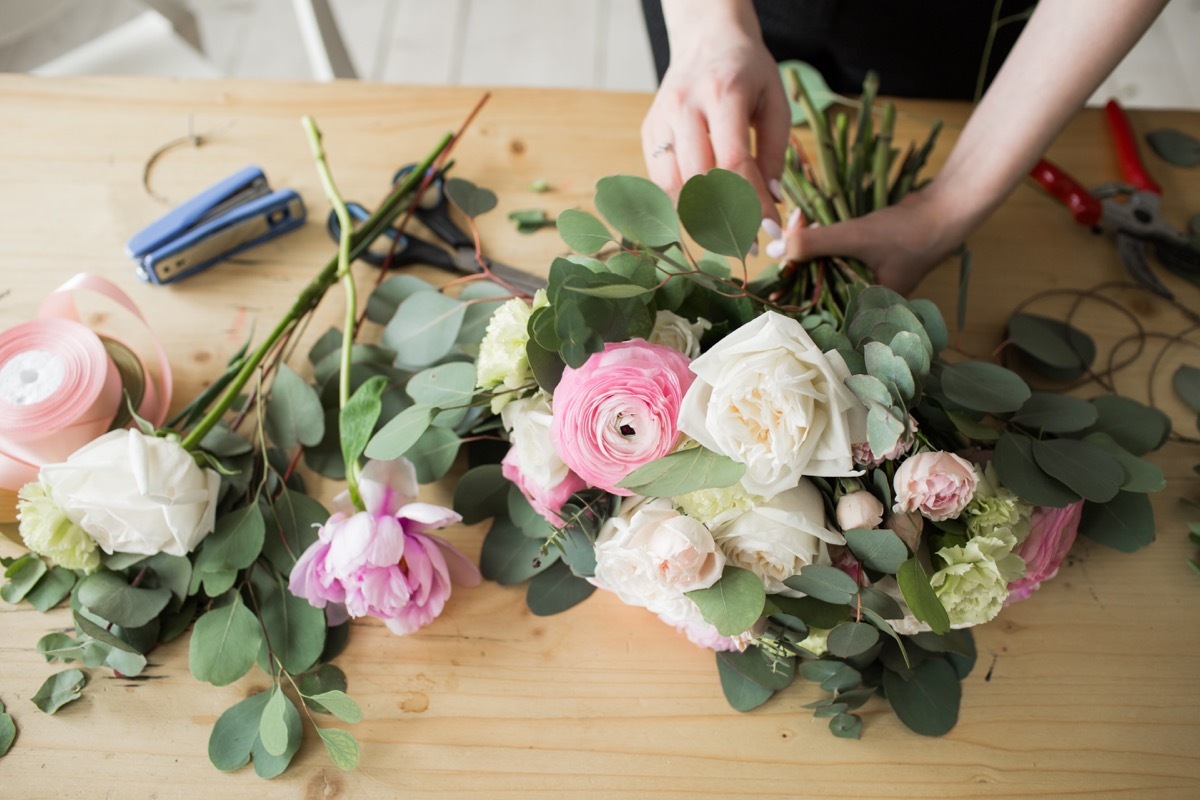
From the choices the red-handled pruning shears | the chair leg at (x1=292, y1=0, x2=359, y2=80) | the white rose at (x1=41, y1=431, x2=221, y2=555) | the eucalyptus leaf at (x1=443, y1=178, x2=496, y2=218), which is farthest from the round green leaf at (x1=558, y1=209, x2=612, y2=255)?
the chair leg at (x1=292, y1=0, x2=359, y2=80)

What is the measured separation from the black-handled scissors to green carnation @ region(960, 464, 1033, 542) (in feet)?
1.41

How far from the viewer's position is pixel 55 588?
25.8 inches

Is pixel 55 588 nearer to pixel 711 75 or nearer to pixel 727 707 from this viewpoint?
pixel 727 707

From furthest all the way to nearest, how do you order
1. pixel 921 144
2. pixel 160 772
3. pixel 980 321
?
pixel 921 144
pixel 980 321
pixel 160 772

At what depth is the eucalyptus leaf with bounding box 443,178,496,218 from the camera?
786 mm

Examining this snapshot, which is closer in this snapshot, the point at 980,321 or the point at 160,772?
the point at 160,772

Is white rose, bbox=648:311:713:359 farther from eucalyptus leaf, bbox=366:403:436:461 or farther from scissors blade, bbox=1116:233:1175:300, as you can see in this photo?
scissors blade, bbox=1116:233:1175:300

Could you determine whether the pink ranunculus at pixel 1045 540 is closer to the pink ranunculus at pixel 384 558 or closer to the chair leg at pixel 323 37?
the pink ranunculus at pixel 384 558

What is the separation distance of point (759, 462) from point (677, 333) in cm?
12

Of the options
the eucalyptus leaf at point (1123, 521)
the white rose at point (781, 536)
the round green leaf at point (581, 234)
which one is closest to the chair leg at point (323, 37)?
the round green leaf at point (581, 234)

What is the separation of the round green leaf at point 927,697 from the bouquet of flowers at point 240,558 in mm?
328

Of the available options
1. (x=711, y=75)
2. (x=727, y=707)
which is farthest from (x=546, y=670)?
(x=711, y=75)

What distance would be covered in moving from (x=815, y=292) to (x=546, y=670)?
384 mm

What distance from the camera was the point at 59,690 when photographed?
631 mm
